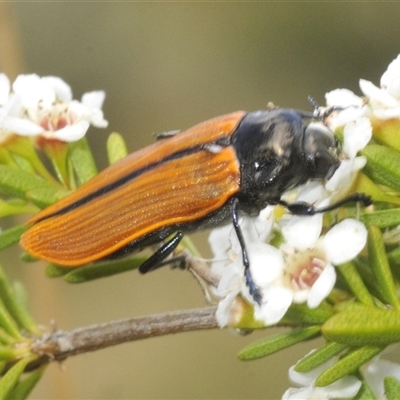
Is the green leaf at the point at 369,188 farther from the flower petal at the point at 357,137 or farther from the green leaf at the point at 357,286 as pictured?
the green leaf at the point at 357,286

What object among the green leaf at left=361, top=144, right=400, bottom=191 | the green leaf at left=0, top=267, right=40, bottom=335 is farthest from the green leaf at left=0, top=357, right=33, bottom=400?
the green leaf at left=361, top=144, right=400, bottom=191

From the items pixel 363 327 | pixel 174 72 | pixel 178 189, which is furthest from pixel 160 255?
pixel 174 72

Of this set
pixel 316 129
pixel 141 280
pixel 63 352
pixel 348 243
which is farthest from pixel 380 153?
pixel 141 280

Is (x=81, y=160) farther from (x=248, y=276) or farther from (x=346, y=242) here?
(x=346, y=242)

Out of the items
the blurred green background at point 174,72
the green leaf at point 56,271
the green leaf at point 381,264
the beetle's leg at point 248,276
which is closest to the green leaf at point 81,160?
the green leaf at point 56,271

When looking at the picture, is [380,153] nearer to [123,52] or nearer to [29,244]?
[29,244]

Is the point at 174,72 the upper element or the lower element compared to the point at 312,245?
lower

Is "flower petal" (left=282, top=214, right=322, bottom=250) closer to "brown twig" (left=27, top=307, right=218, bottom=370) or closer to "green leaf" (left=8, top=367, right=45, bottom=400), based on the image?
"brown twig" (left=27, top=307, right=218, bottom=370)
